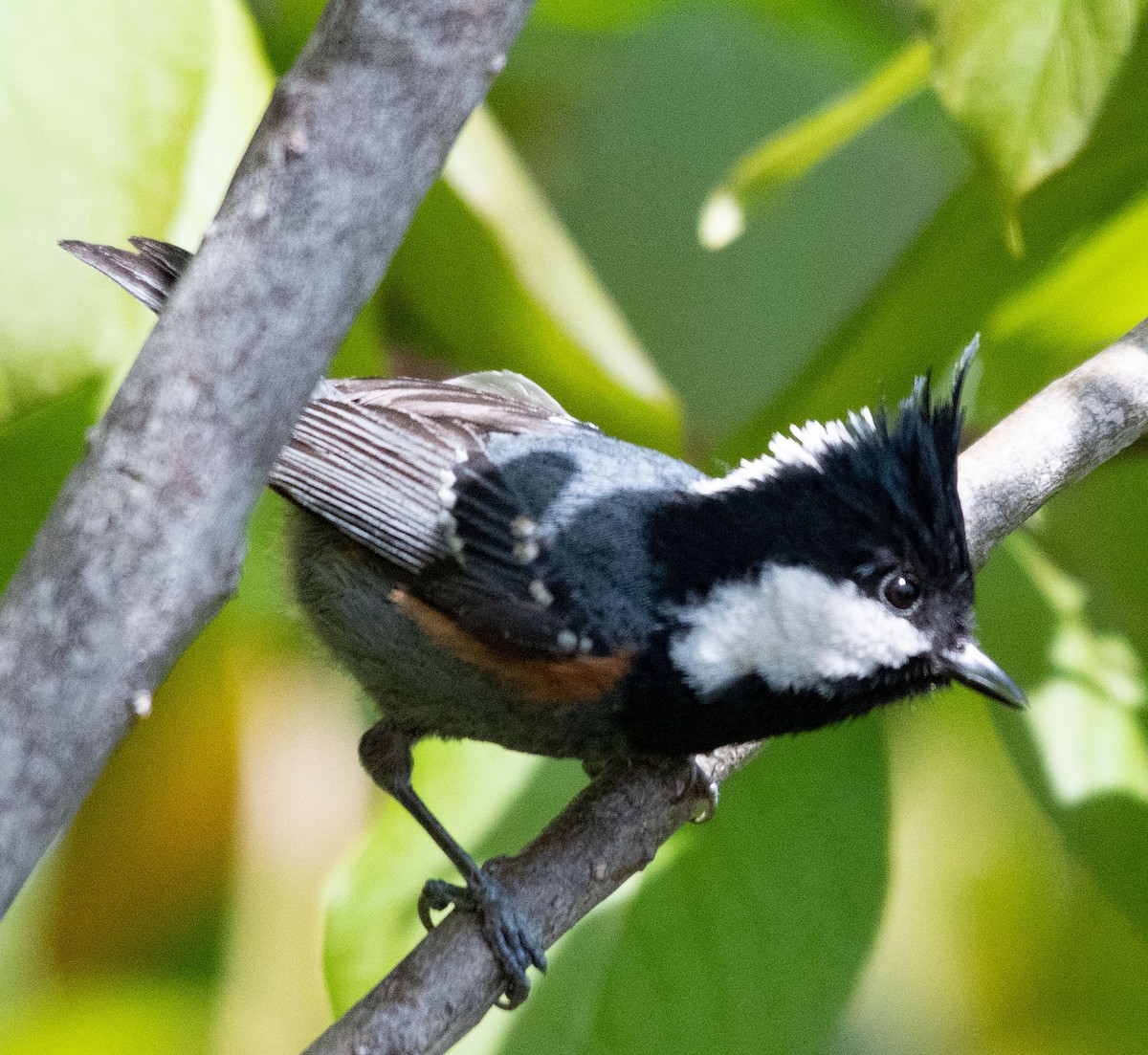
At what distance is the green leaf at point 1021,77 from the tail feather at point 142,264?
31.7 inches

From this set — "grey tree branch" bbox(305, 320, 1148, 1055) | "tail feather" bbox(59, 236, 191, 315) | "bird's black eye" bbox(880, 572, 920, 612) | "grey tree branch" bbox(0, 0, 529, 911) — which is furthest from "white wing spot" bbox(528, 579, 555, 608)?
"grey tree branch" bbox(0, 0, 529, 911)

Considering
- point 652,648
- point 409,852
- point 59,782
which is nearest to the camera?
point 59,782

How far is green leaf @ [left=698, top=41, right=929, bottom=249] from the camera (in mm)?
1628

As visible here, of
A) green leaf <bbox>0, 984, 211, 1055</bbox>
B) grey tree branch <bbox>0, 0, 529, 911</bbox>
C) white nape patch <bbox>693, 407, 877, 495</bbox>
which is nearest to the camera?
grey tree branch <bbox>0, 0, 529, 911</bbox>

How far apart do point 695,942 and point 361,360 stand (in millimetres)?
827

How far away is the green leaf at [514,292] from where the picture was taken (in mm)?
1766

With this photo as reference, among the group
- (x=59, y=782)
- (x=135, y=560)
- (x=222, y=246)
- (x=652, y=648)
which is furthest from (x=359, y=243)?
(x=652, y=648)

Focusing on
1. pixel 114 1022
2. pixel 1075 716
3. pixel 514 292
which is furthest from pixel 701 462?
pixel 114 1022

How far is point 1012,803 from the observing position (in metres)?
2.04

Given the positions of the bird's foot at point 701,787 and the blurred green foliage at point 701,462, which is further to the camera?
the bird's foot at point 701,787

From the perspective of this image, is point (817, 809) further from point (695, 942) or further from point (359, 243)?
point (359, 243)

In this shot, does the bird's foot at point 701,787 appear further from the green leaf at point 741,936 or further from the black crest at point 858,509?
the black crest at point 858,509

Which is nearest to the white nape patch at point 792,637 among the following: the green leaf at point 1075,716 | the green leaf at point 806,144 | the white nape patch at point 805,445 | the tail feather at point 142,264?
the white nape patch at point 805,445

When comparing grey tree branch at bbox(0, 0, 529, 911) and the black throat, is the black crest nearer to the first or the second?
the black throat
